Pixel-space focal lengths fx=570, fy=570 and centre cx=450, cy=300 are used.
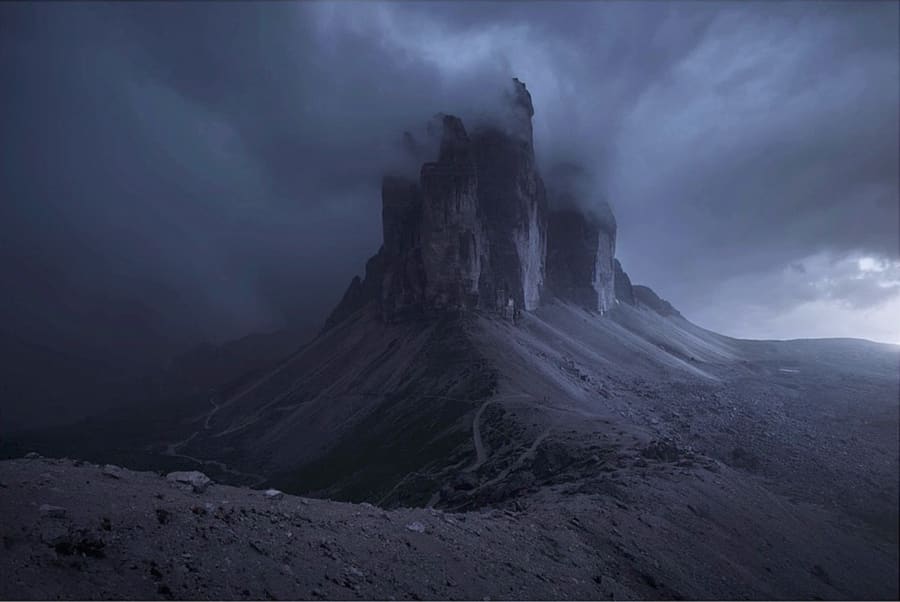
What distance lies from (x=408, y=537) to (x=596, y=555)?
19.3 ft

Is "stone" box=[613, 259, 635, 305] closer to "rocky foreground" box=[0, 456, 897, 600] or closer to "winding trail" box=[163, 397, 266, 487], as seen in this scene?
"winding trail" box=[163, 397, 266, 487]

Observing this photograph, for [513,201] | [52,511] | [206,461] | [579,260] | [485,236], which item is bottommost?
[206,461]

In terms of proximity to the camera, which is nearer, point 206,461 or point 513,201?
point 206,461

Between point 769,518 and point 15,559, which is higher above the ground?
point 769,518

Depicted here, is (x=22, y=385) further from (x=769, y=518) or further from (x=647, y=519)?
(x=769, y=518)

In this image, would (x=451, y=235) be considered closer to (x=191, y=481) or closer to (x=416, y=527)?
(x=191, y=481)

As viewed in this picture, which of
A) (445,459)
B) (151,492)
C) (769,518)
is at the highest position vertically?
(769,518)

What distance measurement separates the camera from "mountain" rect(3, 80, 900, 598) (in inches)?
465

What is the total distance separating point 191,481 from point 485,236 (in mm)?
102025

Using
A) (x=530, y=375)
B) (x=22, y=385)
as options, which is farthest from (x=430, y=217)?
(x=22, y=385)

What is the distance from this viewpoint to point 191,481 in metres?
18.9

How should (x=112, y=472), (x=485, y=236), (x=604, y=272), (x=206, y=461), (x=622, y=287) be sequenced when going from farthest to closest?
(x=622, y=287), (x=604, y=272), (x=485, y=236), (x=206, y=461), (x=112, y=472)

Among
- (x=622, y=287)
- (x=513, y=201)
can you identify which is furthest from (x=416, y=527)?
(x=622, y=287)

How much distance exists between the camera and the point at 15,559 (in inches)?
442
